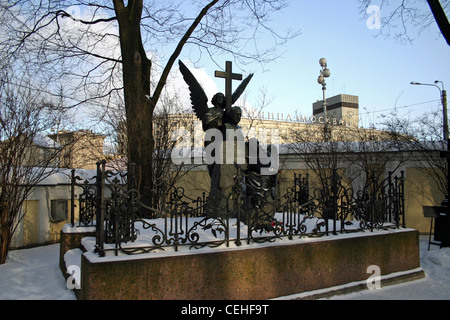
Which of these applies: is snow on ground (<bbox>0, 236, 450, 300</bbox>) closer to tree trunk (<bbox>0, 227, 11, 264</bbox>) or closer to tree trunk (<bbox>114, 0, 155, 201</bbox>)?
tree trunk (<bbox>0, 227, 11, 264</bbox>)

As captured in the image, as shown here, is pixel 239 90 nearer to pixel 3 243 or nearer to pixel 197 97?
pixel 197 97

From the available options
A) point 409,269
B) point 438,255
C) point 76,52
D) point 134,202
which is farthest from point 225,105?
point 76,52

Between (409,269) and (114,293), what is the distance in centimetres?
540

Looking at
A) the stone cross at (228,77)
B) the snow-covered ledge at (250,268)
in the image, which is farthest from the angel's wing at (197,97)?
the snow-covered ledge at (250,268)

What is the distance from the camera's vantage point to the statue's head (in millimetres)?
7129

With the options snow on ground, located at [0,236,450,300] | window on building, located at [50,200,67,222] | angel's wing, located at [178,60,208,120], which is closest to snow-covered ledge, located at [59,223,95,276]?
snow on ground, located at [0,236,450,300]

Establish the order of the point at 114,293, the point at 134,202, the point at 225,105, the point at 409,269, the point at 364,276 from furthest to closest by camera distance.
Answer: the point at 225,105
the point at 409,269
the point at 364,276
the point at 134,202
the point at 114,293

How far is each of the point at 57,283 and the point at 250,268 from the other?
3189 millimetres

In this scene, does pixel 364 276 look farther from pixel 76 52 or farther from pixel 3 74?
pixel 76 52

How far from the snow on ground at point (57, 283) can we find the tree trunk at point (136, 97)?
326cm

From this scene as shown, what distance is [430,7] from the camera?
7.70 metres

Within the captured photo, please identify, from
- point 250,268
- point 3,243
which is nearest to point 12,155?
point 3,243

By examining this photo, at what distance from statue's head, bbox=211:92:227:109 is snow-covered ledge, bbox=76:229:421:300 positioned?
326 cm

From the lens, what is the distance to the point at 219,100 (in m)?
7.12
